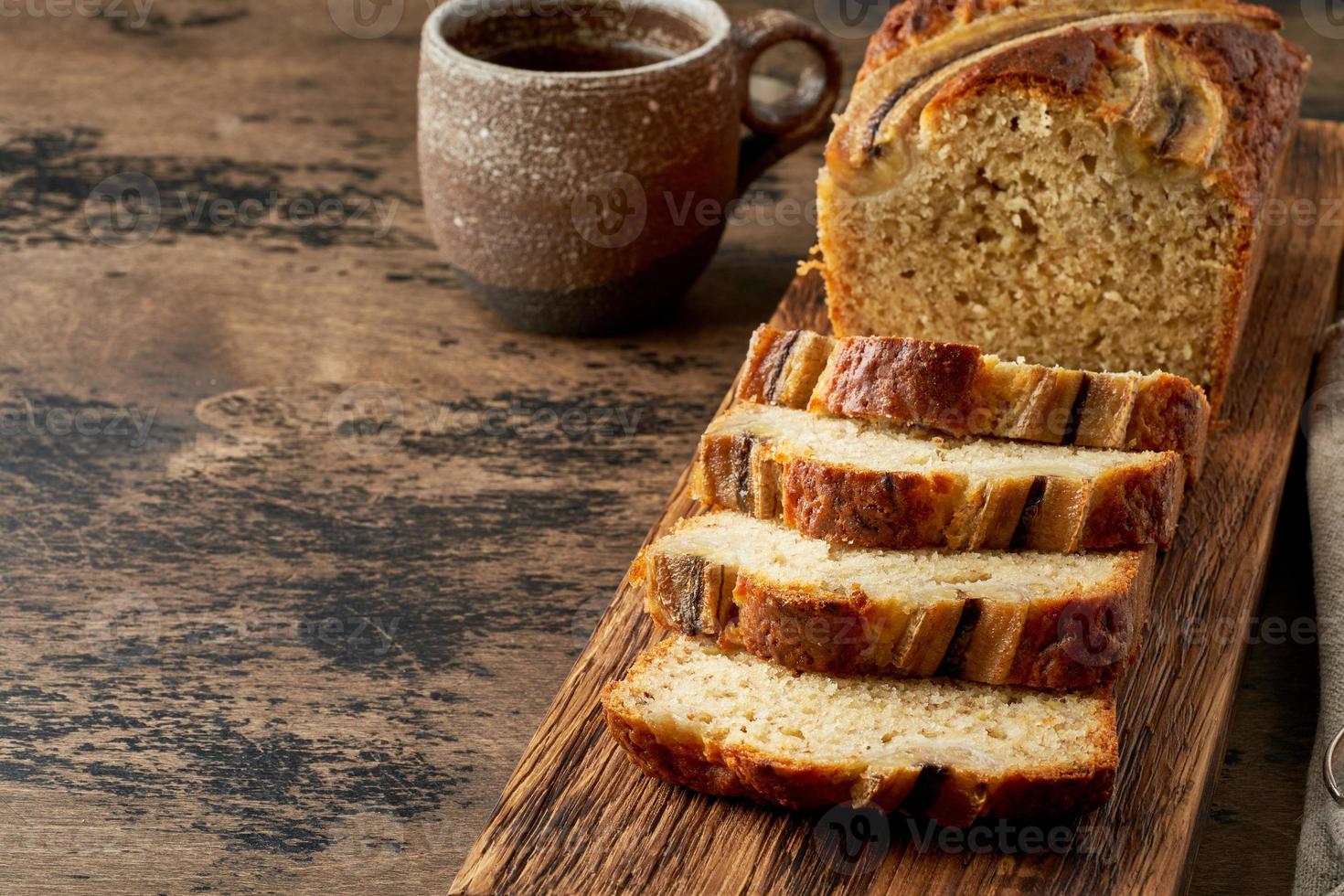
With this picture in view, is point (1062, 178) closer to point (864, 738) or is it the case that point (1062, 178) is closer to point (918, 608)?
point (918, 608)

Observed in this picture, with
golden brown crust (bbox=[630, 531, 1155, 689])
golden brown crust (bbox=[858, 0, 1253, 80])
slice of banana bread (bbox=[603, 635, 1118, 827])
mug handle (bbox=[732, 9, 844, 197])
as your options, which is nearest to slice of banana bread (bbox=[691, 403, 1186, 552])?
golden brown crust (bbox=[630, 531, 1155, 689])

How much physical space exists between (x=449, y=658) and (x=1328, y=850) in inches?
64.1

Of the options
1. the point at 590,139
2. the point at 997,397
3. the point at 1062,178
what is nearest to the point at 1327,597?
the point at 997,397

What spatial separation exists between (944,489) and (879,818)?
60cm

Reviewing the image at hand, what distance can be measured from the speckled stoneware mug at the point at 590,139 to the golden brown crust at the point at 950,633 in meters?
1.46

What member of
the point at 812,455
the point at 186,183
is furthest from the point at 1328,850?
the point at 186,183

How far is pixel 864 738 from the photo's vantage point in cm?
250

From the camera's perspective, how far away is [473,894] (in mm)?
2314

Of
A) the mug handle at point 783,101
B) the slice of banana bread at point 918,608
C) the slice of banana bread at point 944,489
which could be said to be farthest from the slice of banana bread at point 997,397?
the mug handle at point 783,101

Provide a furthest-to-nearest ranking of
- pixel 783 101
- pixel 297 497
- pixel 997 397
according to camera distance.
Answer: pixel 783 101 → pixel 297 497 → pixel 997 397

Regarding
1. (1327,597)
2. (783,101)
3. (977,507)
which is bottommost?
(1327,597)

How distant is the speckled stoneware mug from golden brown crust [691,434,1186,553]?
1207 mm

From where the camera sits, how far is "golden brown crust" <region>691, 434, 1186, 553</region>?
8.80 ft

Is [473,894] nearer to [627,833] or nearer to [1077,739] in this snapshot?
[627,833]
